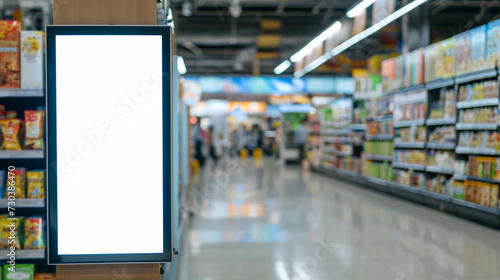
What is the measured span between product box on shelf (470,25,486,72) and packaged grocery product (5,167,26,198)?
18.5ft

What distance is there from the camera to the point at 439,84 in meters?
7.91

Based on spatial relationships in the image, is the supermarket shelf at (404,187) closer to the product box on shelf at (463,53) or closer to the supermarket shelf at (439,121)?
the supermarket shelf at (439,121)

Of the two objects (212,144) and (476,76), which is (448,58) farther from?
(212,144)

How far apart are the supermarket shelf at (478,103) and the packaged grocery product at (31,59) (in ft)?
17.4

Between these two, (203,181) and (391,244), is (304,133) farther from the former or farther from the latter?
(391,244)

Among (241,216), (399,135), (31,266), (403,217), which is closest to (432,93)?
(399,135)

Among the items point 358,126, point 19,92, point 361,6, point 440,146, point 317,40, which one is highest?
point 317,40

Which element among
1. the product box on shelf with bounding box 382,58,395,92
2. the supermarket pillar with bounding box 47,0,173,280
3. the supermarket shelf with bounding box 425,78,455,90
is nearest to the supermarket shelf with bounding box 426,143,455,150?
the supermarket shelf with bounding box 425,78,455,90

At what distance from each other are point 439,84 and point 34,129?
20.7 feet

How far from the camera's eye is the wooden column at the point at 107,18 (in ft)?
9.70

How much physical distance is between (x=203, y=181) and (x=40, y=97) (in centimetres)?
943

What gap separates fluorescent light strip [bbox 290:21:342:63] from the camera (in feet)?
35.4

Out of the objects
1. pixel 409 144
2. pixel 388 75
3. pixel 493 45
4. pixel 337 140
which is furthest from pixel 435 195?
pixel 337 140

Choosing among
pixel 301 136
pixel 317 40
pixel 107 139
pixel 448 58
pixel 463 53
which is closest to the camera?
pixel 107 139
